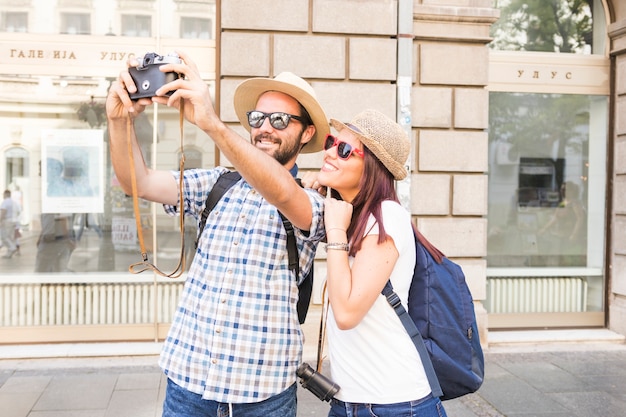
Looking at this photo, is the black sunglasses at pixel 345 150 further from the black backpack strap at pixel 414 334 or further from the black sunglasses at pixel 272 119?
the black backpack strap at pixel 414 334

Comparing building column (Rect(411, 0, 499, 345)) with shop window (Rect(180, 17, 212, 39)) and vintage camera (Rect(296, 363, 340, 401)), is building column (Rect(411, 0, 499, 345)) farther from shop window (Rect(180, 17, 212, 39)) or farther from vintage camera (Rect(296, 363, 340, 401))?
vintage camera (Rect(296, 363, 340, 401))

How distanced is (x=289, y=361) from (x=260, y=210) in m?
0.52

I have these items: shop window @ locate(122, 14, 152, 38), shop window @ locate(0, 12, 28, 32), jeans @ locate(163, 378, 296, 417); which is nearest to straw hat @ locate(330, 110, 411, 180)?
jeans @ locate(163, 378, 296, 417)

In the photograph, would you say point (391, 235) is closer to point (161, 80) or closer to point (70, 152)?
point (161, 80)

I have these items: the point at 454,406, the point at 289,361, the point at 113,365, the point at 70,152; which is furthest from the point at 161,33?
the point at 289,361

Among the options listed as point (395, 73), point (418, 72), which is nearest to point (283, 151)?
point (395, 73)

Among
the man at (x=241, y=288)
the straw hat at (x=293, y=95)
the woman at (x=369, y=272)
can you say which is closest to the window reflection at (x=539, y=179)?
the straw hat at (x=293, y=95)

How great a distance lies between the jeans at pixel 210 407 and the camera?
73.4 inches

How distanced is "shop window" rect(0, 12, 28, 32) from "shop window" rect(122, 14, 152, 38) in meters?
1.01

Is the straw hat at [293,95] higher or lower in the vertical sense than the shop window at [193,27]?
lower

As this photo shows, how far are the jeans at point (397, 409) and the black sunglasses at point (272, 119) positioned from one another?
38.8 inches

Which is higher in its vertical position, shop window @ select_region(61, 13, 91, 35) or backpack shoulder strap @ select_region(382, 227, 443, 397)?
shop window @ select_region(61, 13, 91, 35)

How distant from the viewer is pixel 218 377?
183cm

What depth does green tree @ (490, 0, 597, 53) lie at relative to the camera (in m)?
7.05
